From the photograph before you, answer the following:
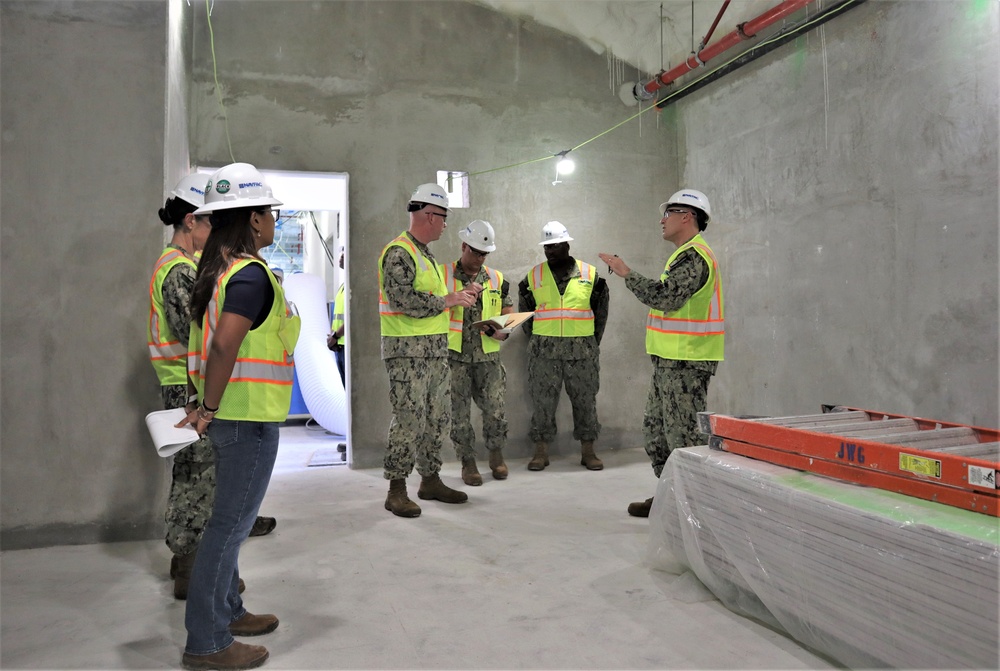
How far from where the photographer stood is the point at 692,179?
6.29 meters

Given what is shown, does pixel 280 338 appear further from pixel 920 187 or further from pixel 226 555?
pixel 920 187

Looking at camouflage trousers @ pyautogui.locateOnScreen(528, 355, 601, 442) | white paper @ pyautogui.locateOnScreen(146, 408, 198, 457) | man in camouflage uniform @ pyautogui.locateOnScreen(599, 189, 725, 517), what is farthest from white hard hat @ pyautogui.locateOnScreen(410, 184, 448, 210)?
white paper @ pyautogui.locateOnScreen(146, 408, 198, 457)

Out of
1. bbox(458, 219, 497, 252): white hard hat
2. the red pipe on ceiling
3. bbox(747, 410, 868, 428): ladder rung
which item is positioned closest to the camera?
bbox(747, 410, 868, 428): ladder rung

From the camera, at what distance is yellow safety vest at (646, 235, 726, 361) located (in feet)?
12.5

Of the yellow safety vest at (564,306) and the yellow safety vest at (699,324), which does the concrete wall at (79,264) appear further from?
the yellow safety vest at (564,306)

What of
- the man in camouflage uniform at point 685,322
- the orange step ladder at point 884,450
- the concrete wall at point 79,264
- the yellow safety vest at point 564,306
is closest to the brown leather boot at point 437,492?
the man in camouflage uniform at point 685,322

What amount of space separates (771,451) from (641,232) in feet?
12.8

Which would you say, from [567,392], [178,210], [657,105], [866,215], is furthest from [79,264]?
[657,105]

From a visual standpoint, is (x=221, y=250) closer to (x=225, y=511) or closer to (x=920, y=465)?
(x=225, y=511)

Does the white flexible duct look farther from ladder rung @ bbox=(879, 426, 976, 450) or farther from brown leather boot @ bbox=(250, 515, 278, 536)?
ladder rung @ bbox=(879, 426, 976, 450)

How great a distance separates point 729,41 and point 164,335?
447cm

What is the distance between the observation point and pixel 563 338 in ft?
18.4

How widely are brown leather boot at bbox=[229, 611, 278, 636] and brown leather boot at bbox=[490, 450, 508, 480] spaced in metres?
2.75

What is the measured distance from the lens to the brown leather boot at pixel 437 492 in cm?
446
